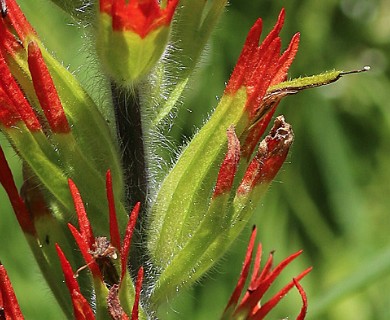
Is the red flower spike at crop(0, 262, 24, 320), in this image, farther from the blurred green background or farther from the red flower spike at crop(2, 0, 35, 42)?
the blurred green background

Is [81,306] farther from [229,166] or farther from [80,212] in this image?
[229,166]

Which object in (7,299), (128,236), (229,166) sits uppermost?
(229,166)

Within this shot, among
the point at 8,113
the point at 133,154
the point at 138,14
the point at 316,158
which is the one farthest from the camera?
the point at 316,158

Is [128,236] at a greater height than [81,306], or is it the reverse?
[128,236]

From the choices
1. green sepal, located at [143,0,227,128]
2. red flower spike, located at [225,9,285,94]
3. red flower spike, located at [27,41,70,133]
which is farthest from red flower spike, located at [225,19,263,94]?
red flower spike, located at [27,41,70,133]

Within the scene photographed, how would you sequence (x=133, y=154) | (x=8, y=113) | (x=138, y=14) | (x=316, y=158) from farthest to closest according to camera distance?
(x=316, y=158) < (x=133, y=154) < (x=8, y=113) < (x=138, y=14)

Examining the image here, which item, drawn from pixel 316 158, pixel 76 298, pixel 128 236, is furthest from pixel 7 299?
pixel 316 158

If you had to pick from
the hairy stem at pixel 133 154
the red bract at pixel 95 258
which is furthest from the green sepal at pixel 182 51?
the red bract at pixel 95 258
